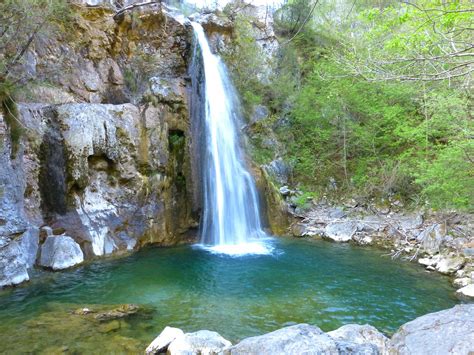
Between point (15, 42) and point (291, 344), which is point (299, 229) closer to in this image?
point (291, 344)

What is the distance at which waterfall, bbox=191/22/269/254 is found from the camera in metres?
11.7

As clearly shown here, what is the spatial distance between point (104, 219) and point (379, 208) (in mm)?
9155

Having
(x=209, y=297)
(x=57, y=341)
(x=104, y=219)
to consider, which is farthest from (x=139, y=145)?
(x=57, y=341)

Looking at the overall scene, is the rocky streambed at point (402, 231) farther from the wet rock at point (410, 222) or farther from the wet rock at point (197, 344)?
the wet rock at point (197, 344)

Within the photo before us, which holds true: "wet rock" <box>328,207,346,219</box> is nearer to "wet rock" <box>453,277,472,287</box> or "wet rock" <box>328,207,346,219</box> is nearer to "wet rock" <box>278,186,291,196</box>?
"wet rock" <box>278,186,291,196</box>

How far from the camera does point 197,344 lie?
13.8 feet

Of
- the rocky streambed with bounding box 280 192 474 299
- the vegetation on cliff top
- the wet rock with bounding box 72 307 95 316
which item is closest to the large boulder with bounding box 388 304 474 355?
the rocky streambed with bounding box 280 192 474 299

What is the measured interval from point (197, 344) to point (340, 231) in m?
8.16

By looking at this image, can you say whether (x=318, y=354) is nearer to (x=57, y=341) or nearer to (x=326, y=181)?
(x=57, y=341)

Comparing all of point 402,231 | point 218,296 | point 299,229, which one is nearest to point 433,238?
point 402,231

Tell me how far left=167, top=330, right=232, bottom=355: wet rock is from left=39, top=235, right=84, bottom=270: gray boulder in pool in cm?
476

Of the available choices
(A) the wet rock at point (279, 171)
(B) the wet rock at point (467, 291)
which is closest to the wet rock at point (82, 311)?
(B) the wet rock at point (467, 291)

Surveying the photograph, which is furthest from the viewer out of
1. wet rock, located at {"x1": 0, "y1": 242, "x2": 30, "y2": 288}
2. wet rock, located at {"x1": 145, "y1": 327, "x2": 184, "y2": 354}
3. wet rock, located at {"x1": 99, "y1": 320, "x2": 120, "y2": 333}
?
wet rock, located at {"x1": 0, "y1": 242, "x2": 30, "y2": 288}

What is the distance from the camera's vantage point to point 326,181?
14.3 m
